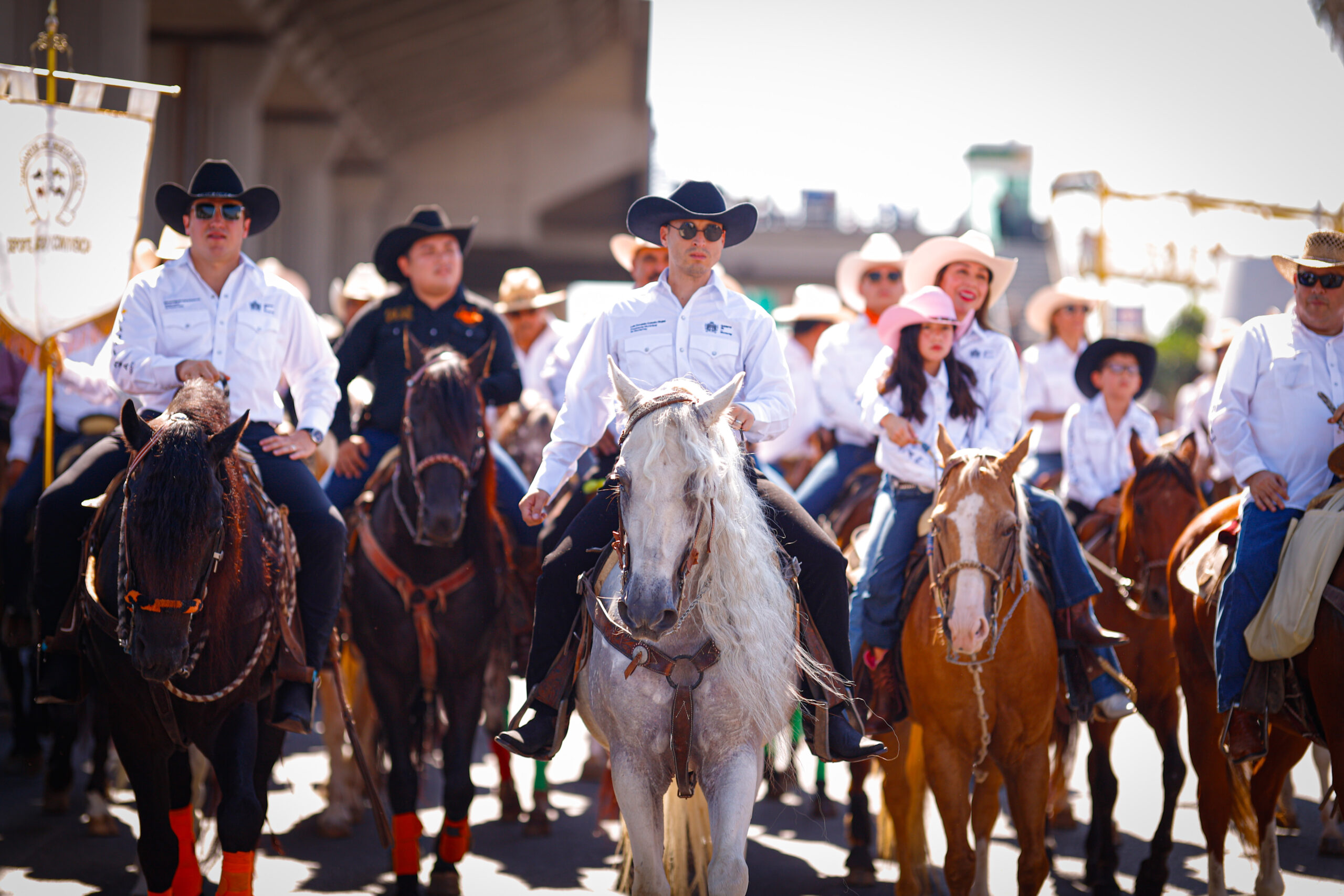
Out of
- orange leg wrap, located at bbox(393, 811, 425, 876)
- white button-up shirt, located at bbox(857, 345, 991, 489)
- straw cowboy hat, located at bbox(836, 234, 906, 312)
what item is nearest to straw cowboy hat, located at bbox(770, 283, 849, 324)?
straw cowboy hat, located at bbox(836, 234, 906, 312)

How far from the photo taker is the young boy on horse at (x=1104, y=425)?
8.62 m

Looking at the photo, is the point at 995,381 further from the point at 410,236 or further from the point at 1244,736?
the point at 410,236

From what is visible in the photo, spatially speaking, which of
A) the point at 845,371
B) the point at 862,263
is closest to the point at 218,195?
the point at 845,371

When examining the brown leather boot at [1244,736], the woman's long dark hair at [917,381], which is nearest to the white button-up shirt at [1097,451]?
the woman's long dark hair at [917,381]

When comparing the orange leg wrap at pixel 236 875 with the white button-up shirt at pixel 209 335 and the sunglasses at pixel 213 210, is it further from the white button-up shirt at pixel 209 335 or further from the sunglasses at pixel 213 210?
the sunglasses at pixel 213 210

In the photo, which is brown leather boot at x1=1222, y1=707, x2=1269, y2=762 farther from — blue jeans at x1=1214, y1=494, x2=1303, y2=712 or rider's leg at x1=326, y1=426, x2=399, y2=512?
rider's leg at x1=326, y1=426, x2=399, y2=512


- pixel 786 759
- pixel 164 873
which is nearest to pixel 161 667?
pixel 164 873

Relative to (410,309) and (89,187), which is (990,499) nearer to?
(410,309)

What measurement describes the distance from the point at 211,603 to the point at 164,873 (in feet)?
3.92

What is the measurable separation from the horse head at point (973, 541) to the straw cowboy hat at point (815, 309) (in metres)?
6.24

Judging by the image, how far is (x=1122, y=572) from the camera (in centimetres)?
764

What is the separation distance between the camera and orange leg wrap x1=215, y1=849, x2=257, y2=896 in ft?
16.3

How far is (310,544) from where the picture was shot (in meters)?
5.67

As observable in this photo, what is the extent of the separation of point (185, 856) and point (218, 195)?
3.15 meters
